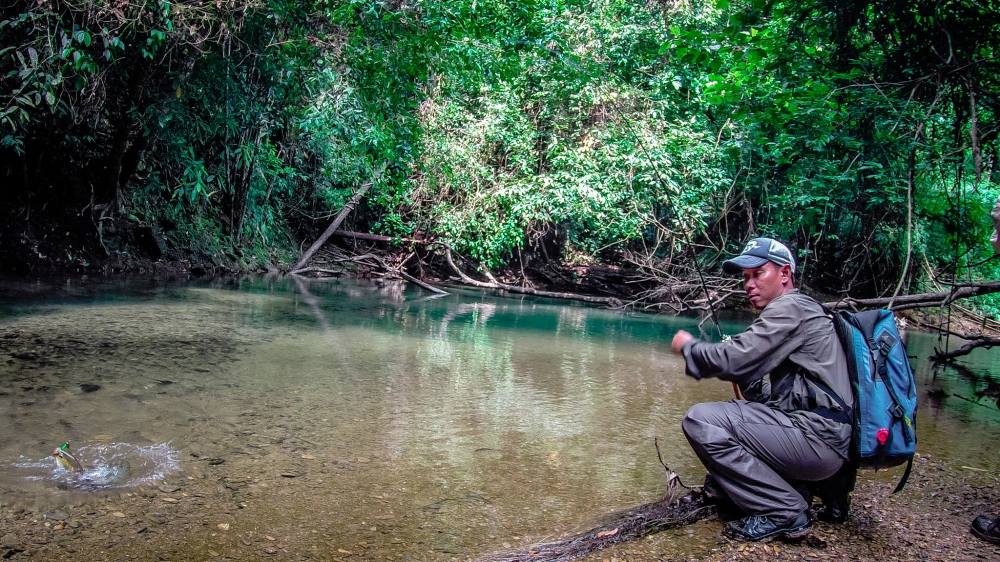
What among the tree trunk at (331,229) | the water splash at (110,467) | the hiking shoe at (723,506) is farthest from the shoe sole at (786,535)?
the tree trunk at (331,229)

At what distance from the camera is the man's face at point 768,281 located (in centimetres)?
279

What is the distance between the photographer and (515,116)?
1400 cm

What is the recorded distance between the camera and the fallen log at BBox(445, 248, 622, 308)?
1273cm

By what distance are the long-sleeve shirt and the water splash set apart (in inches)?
92.3

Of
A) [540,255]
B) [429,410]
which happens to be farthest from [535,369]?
[540,255]

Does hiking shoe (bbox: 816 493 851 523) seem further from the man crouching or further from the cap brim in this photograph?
the cap brim

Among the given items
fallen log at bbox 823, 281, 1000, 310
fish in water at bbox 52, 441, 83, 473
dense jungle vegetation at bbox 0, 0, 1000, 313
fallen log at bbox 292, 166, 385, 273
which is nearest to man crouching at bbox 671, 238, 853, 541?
dense jungle vegetation at bbox 0, 0, 1000, 313

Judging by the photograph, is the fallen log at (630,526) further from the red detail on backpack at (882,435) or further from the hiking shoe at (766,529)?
the red detail on backpack at (882,435)

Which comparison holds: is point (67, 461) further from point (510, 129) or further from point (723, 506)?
point (510, 129)

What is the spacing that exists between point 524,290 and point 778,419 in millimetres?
10676

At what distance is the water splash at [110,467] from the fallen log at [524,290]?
9914 millimetres

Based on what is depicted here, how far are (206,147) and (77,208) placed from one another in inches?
82.8

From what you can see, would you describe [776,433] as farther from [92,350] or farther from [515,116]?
[515,116]

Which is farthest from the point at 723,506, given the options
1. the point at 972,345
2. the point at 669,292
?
the point at 669,292
